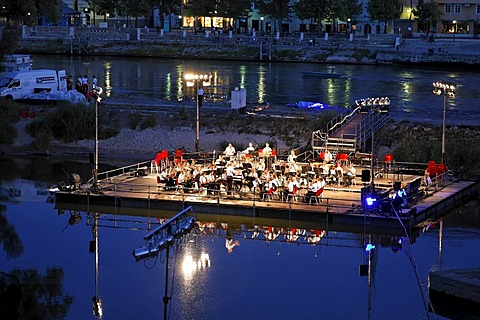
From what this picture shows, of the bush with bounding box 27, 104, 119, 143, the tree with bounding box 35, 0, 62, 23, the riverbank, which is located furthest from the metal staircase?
the tree with bounding box 35, 0, 62, 23

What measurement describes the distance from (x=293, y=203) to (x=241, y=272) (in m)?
7.34

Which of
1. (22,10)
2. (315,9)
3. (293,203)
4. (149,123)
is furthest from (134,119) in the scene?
(315,9)

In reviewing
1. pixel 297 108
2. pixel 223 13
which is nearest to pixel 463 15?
pixel 223 13

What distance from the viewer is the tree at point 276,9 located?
125875 mm

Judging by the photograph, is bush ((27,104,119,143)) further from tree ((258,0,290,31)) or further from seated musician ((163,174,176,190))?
tree ((258,0,290,31))

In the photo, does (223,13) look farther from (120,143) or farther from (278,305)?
(278,305)

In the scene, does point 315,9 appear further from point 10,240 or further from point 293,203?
point 10,240

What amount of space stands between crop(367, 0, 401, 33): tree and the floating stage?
77.8 meters

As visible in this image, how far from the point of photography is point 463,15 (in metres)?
124

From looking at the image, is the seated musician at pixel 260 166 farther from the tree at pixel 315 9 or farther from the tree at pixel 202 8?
the tree at pixel 202 8

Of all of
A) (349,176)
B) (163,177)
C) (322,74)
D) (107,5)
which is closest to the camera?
(163,177)

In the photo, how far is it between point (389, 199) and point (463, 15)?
87.6 metres

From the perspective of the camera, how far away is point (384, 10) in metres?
121

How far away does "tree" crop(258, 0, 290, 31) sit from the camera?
125875 mm
